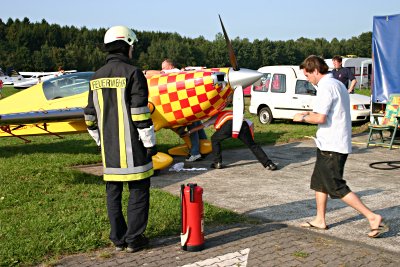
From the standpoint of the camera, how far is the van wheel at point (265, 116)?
1695cm

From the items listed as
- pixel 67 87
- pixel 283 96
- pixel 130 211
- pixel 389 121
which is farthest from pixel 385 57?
pixel 130 211

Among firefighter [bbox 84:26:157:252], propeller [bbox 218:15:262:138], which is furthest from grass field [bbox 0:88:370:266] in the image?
propeller [bbox 218:15:262:138]

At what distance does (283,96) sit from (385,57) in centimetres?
458

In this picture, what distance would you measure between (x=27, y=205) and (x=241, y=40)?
101m

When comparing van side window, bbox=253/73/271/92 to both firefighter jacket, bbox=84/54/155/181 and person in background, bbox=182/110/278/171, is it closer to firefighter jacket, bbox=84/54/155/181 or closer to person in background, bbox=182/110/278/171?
person in background, bbox=182/110/278/171

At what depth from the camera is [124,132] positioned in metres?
4.59

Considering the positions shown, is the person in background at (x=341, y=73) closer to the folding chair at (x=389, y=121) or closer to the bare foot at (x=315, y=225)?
the folding chair at (x=389, y=121)

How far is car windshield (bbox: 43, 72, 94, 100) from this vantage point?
389 inches

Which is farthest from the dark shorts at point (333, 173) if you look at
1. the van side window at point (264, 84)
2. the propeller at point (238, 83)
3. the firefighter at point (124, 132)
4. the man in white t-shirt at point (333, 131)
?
the van side window at point (264, 84)

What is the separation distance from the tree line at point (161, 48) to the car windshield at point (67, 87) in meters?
73.4

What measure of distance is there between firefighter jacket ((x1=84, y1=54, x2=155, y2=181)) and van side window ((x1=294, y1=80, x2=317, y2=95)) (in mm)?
12323

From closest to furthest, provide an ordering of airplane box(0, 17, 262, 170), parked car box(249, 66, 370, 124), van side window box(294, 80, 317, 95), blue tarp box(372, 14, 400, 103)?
airplane box(0, 17, 262, 170)
blue tarp box(372, 14, 400, 103)
parked car box(249, 66, 370, 124)
van side window box(294, 80, 317, 95)

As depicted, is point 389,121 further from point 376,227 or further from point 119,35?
point 119,35

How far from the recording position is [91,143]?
12.7 metres
